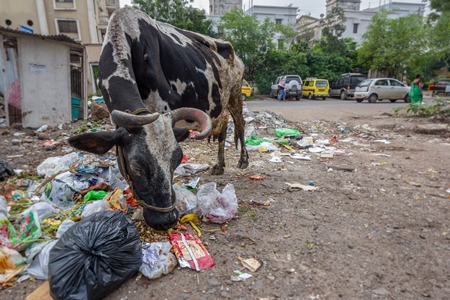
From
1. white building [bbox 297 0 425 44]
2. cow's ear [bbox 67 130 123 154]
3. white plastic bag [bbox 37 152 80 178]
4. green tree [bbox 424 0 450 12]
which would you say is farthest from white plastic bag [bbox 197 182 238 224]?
white building [bbox 297 0 425 44]

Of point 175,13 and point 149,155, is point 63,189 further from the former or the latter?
point 175,13

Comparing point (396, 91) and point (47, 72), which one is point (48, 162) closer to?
point (47, 72)

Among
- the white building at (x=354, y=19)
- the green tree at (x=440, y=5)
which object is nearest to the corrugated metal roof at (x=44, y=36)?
the green tree at (x=440, y=5)

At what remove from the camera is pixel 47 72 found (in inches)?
326

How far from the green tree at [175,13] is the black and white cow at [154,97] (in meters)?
19.2

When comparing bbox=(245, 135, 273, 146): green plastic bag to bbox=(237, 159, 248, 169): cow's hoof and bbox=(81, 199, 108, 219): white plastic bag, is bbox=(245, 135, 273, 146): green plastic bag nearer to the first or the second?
bbox=(237, 159, 248, 169): cow's hoof

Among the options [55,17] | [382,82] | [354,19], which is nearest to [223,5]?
[354,19]

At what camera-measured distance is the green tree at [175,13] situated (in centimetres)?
2181

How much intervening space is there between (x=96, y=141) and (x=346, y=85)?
2404 cm

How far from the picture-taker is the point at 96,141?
7.26 feet

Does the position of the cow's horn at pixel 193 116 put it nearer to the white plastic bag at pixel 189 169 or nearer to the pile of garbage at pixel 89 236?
the pile of garbage at pixel 89 236

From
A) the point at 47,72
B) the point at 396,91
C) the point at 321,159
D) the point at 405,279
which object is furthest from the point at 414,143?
the point at 396,91

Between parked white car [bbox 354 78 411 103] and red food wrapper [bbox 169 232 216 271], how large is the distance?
19.0 meters

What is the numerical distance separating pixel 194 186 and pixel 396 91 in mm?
19373
